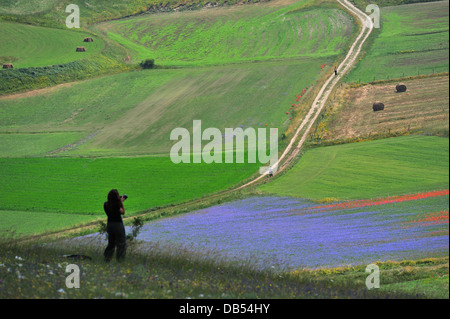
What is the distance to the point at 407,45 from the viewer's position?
75.5m

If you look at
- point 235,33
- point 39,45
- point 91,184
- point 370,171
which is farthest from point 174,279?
point 235,33

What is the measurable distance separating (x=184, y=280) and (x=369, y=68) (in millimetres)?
57954

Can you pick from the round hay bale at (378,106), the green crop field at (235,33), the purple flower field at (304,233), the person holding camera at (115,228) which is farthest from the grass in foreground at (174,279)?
the green crop field at (235,33)

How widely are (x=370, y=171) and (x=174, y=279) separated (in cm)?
2564

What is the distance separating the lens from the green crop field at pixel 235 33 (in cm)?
8675

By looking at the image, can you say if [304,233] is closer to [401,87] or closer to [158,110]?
[401,87]

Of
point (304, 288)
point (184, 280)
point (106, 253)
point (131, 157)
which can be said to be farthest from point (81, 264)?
point (131, 157)

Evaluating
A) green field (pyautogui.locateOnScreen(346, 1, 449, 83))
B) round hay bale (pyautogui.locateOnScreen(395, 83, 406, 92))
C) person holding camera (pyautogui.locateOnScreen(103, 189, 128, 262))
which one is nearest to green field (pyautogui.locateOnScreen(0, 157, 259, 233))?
person holding camera (pyautogui.locateOnScreen(103, 189, 128, 262))

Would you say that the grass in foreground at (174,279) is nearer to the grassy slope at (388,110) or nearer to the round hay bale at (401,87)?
the grassy slope at (388,110)

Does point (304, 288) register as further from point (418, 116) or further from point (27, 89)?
point (27, 89)

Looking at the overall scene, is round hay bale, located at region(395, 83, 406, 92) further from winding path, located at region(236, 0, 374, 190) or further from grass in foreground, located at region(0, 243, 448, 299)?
grass in foreground, located at region(0, 243, 448, 299)

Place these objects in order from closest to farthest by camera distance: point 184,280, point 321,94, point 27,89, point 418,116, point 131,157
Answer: point 184,280 < point 418,116 < point 131,157 < point 321,94 < point 27,89

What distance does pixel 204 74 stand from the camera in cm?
7944

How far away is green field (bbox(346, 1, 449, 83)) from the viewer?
2613 inches
